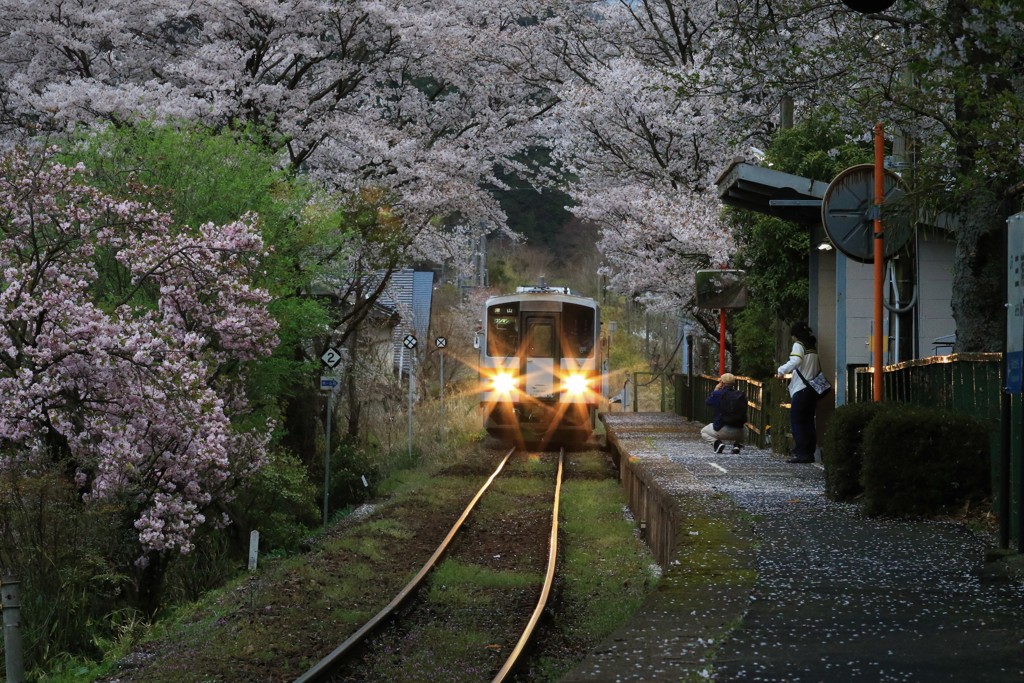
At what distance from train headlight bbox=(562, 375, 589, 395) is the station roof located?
9.00 metres

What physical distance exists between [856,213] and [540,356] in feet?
47.6

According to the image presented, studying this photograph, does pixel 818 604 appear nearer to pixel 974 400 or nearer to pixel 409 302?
pixel 974 400

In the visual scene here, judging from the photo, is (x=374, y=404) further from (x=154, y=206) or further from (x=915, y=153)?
(x=915, y=153)

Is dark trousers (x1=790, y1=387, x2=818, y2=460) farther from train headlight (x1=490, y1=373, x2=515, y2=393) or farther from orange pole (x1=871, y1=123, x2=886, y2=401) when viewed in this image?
train headlight (x1=490, y1=373, x2=515, y2=393)

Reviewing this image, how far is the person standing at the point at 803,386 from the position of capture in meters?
13.7

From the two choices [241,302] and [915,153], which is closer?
[915,153]

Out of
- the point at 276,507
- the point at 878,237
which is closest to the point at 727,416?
the point at 878,237

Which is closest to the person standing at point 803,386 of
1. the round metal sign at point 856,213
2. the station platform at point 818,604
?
the round metal sign at point 856,213

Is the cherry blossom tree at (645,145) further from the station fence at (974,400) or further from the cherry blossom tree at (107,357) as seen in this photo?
the cherry blossom tree at (107,357)

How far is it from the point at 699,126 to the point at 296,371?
29.4 ft

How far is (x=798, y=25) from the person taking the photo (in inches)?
447

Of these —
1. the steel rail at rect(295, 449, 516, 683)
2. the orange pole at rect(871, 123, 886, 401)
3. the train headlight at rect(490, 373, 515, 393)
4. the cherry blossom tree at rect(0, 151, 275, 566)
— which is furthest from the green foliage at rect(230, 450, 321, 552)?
the orange pole at rect(871, 123, 886, 401)

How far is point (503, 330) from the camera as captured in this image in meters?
24.9

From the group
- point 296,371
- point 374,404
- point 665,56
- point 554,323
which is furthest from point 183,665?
point 374,404
